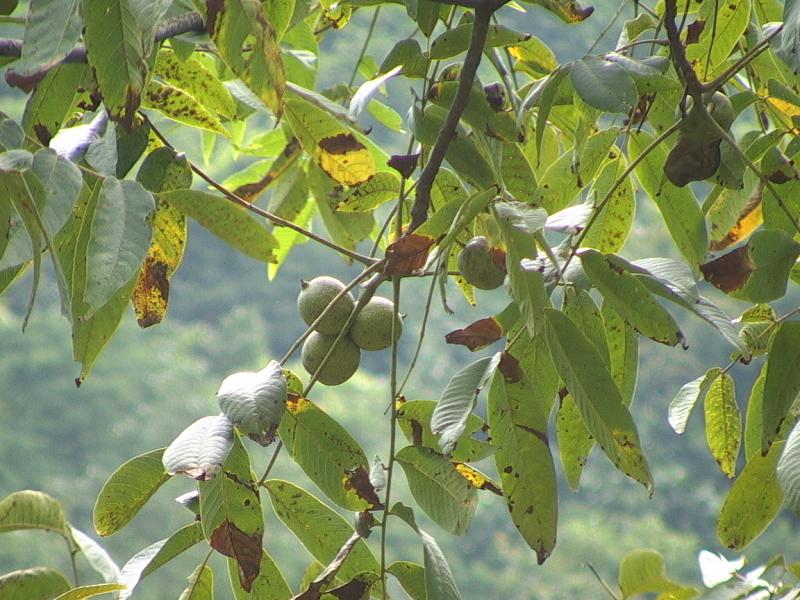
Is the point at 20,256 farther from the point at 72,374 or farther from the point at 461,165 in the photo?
the point at 72,374

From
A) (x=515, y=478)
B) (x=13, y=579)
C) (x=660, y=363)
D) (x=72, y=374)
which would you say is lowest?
(x=72, y=374)

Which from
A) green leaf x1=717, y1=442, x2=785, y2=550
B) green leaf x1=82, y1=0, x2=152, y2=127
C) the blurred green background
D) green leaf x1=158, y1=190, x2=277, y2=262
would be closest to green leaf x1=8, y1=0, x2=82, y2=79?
green leaf x1=82, y1=0, x2=152, y2=127

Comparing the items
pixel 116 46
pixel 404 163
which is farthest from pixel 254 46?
pixel 404 163

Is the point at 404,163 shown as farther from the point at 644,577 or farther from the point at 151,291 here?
the point at 644,577

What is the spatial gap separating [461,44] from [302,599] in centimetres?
39

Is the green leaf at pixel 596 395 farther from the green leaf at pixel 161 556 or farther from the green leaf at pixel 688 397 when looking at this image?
the green leaf at pixel 161 556

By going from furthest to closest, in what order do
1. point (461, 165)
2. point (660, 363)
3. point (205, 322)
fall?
point (205, 322) < point (660, 363) < point (461, 165)

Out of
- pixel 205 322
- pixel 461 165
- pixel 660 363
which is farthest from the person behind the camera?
pixel 205 322

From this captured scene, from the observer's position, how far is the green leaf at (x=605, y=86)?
2.08 feet

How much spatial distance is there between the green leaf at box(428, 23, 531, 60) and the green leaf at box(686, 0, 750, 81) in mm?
145

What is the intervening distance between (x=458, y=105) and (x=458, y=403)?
20 centimetres

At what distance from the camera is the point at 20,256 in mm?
607

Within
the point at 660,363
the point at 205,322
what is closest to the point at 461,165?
the point at 660,363

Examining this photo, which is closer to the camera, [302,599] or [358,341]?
[302,599]
